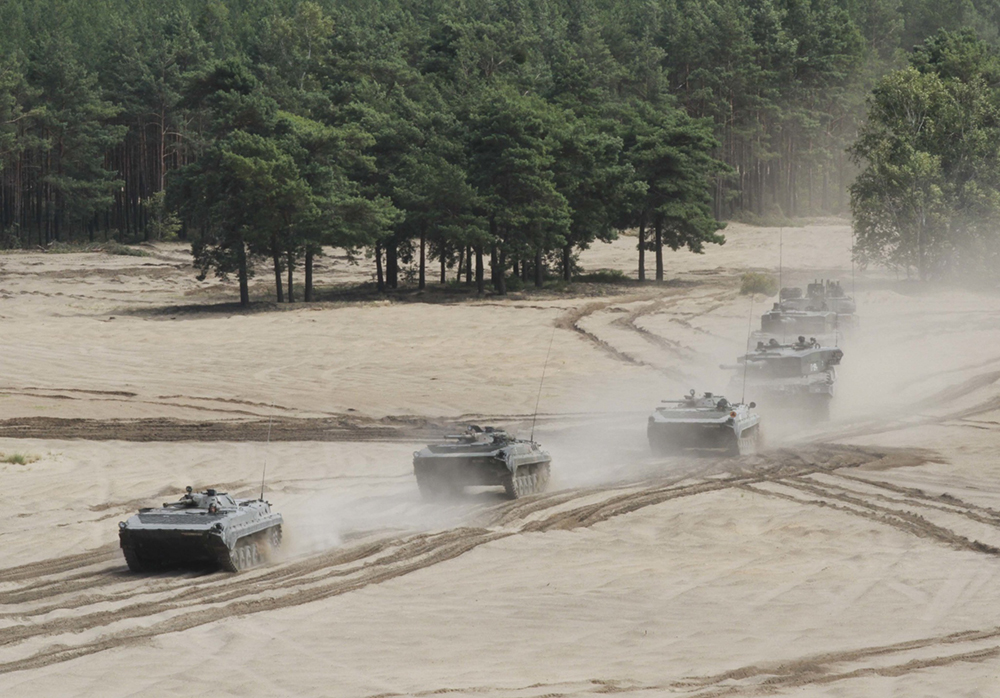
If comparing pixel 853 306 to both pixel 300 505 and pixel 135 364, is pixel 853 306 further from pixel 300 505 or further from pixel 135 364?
pixel 300 505

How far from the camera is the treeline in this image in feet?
200

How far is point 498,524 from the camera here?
67.3 feet

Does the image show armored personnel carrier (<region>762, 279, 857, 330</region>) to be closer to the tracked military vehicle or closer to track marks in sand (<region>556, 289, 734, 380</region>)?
the tracked military vehicle

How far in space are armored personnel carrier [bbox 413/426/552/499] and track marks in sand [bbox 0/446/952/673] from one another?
457mm

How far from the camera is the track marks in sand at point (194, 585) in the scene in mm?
14312

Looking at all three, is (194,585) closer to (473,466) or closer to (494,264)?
(473,466)

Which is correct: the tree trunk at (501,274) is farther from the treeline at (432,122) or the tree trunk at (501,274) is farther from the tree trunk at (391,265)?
the tree trunk at (391,265)

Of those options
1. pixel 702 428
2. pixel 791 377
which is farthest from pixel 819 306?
pixel 702 428

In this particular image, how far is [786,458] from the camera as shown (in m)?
27.0

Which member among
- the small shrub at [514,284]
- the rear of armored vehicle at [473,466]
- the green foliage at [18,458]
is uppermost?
the small shrub at [514,284]

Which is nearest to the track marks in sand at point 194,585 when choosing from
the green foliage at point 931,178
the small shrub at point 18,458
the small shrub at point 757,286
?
the small shrub at point 18,458

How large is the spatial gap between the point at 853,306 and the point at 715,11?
77.2m

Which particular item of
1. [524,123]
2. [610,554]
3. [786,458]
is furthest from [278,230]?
[610,554]

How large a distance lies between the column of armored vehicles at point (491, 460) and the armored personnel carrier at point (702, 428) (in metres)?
0.02
